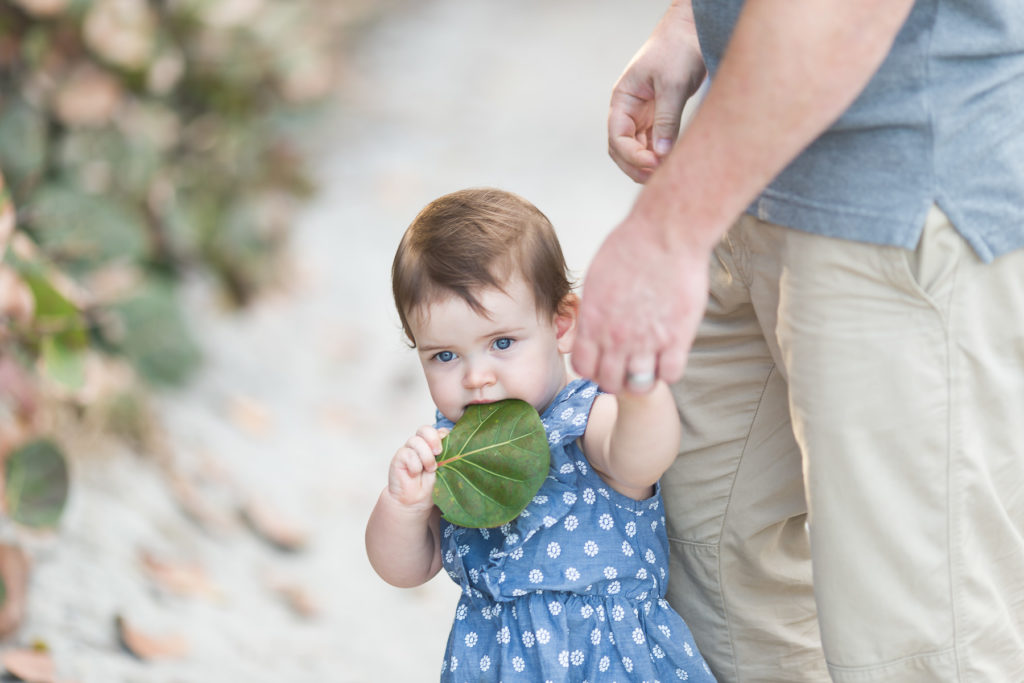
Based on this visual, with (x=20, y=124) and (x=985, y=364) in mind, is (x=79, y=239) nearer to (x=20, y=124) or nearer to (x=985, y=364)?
(x=20, y=124)

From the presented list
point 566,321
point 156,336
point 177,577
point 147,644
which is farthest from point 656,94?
point 156,336

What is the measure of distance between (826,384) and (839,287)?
108 mm

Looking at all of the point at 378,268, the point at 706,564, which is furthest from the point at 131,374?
the point at 706,564

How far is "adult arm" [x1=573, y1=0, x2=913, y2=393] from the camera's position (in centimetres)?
101

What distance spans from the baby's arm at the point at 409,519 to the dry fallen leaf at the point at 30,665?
2.43 ft

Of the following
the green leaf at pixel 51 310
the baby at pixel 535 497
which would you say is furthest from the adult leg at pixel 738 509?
the green leaf at pixel 51 310

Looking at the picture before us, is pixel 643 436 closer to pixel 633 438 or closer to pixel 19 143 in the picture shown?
pixel 633 438

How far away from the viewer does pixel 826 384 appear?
122cm

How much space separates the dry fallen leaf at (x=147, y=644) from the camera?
2137mm

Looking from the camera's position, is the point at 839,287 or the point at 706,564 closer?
the point at 839,287

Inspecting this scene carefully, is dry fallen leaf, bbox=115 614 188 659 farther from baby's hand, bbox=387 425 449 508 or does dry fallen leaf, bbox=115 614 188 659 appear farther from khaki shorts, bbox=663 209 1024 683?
khaki shorts, bbox=663 209 1024 683

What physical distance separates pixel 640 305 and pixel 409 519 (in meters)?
0.52

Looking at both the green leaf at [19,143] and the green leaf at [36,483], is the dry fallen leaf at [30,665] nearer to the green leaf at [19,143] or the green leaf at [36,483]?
the green leaf at [36,483]

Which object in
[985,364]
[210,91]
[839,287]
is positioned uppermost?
[210,91]
